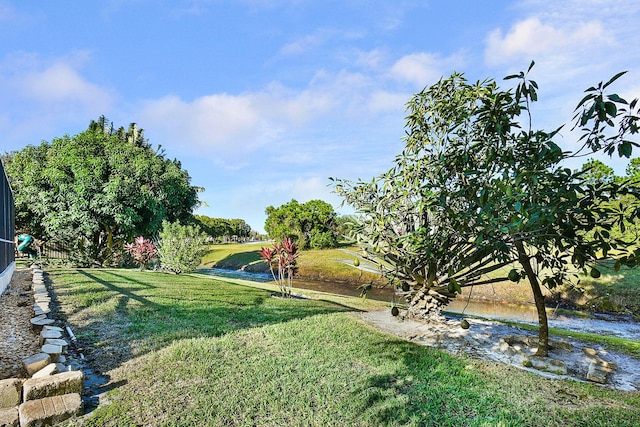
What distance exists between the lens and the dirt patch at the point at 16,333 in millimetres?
3729

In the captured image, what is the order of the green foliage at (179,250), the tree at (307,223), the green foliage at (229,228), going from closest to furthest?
the green foliage at (179,250), the tree at (307,223), the green foliage at (229,228)

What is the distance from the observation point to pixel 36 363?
3.47 meters

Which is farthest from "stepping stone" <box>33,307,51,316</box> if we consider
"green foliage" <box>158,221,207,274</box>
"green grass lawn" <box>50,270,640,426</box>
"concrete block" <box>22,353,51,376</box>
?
"green foliage" <box>158,221,207,274</box>

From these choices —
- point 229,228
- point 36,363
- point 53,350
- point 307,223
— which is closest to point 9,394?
point 36,363

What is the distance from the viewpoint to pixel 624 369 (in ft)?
15.2

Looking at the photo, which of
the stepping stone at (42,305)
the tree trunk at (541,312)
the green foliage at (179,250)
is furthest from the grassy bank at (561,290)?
the green foliage at (179,250)

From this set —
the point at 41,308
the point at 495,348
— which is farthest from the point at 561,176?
the point at 41,308

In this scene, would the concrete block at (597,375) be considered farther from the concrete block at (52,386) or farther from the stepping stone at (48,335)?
the stepping stone at (48,335)

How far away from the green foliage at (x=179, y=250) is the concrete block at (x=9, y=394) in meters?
11.5

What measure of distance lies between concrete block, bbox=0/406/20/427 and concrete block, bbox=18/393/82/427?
4cm

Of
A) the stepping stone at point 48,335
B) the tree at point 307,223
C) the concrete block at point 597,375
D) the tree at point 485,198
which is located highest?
the tree at point 307,223

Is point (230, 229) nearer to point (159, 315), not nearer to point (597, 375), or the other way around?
point (159, 315)

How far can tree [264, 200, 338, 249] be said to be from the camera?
2944 cm

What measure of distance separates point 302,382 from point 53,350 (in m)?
2.77
